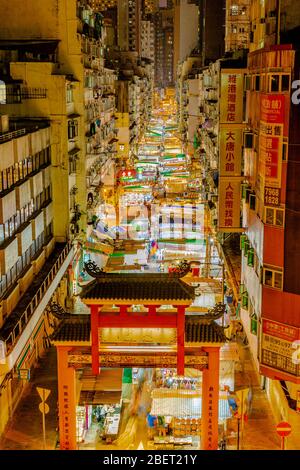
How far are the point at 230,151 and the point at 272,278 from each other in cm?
1132

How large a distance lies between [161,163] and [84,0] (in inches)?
2089

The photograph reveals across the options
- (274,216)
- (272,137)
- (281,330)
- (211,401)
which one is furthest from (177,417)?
(272,137)

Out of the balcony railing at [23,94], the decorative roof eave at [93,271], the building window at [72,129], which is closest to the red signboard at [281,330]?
the decorative roof eave at [93,271]

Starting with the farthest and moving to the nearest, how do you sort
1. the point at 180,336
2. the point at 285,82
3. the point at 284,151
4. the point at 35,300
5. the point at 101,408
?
1. the point at 35,300
2. the point at 101,408
3. the point at 180,336
4. the point at 284,151
5. the point at 285,82

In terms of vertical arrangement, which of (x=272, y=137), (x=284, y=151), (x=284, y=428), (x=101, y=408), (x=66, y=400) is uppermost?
(x=272, y=137)

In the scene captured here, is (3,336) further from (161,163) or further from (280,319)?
(161,163)

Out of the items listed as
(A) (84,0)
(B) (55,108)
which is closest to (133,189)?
(A) (84,0)

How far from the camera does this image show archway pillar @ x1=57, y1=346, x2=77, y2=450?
21.8 metres

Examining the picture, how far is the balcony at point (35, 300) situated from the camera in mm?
23656

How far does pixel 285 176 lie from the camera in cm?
2066

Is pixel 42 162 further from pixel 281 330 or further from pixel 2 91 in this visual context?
pixel 281 330

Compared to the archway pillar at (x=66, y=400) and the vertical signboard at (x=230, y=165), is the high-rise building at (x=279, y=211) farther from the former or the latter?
the vertical signboard at (x=230, y=165)

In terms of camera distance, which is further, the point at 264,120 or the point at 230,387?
the point at 230,387

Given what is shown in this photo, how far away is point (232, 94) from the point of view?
30297 millimetres
